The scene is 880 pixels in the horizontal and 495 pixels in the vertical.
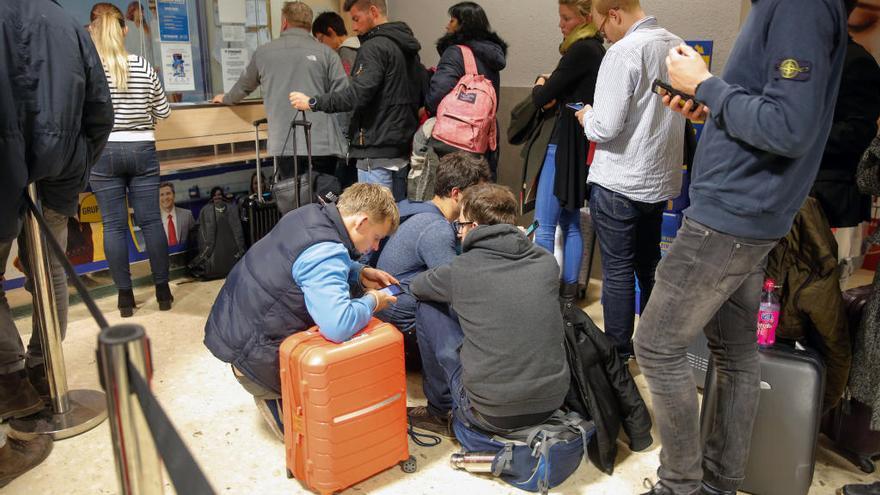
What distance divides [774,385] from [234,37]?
3.80m

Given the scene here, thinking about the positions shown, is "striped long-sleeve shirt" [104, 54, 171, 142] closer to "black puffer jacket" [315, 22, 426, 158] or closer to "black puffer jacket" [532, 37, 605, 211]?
"black puffer jacket" [315, 22, 426, 158]

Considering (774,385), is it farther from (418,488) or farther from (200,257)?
(200,257)

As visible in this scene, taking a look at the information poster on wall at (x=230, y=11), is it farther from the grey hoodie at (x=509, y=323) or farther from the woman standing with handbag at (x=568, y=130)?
the grey hoodie at (x=509, y=323)

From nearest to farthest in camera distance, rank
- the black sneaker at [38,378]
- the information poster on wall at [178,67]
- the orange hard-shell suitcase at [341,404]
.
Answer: the orange hard-shell suitcase at [341,404] < the black sneaker at [38,378] < the information poster on wall at [178,67]

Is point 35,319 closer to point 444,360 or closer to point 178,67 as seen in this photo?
point 444,360

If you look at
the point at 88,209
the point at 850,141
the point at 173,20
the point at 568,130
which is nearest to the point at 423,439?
the point at 568,130

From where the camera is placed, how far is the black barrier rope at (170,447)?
869 millimetres

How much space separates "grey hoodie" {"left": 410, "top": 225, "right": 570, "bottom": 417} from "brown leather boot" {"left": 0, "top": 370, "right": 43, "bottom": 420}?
5.26 ft

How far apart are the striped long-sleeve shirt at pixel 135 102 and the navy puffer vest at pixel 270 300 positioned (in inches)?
62.9

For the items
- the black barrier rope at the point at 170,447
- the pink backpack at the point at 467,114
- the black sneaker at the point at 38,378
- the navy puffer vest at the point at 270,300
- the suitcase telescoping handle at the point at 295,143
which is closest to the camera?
the black barrier rope at the point at 170,447

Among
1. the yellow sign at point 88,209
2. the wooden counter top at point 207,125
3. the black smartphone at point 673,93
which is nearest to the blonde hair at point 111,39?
the wooden counter top at point 207,125

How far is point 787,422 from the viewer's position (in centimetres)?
203

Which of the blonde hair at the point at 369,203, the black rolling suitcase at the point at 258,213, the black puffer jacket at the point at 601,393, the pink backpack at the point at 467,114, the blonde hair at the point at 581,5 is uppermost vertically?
the blonde hair at the point at 581,5

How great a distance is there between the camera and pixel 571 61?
3.06 m
